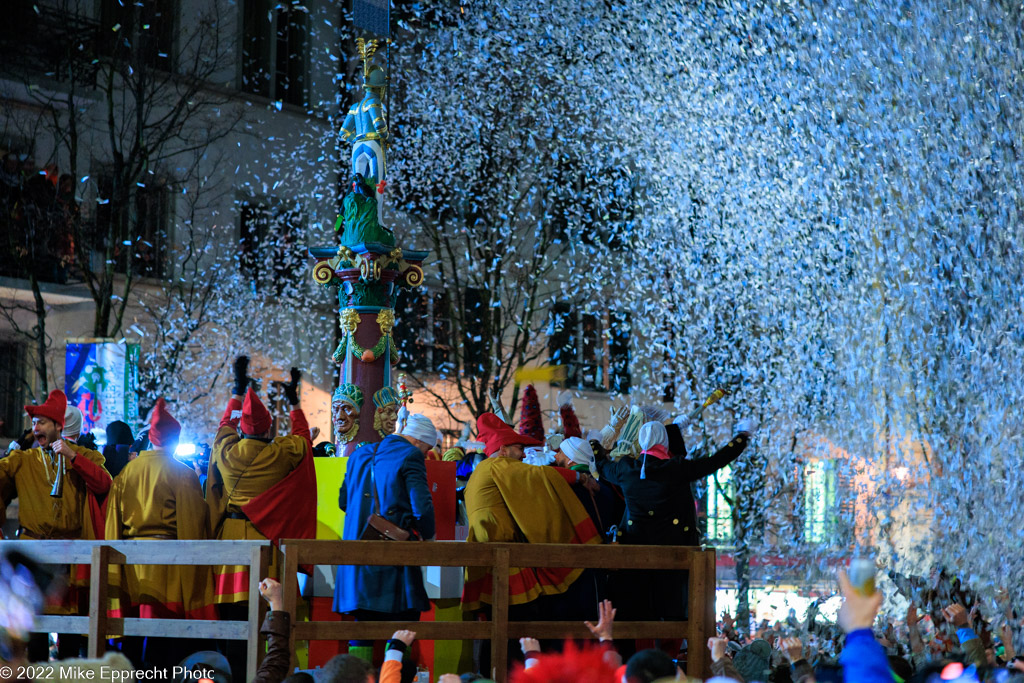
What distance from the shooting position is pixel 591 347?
28.0 metres

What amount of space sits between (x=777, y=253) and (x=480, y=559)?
13.1 metres

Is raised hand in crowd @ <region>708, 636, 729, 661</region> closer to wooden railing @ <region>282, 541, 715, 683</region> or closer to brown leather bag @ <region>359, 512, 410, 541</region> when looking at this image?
wooden railing @ <region>282, 541, 715, 683</region>

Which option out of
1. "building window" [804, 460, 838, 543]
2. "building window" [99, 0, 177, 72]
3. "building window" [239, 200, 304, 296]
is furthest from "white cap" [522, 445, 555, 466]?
"building window" [99, 0, 177, 72]

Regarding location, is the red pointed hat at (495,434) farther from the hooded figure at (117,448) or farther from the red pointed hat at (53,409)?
the hooded figure at (117,448)

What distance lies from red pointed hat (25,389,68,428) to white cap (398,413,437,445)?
2514mm

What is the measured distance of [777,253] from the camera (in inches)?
755

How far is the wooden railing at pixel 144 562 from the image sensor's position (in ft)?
21.6

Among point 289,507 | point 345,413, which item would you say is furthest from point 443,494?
point 289,507

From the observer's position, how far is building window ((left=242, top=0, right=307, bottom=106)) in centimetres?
2533

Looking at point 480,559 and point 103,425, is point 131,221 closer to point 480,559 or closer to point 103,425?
point 103,425

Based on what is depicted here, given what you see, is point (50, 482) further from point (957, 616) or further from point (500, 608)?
point (957, 616)

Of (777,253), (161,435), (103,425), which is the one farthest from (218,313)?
(161,435)

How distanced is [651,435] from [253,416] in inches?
102

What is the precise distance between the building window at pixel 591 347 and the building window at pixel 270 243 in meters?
5.47
